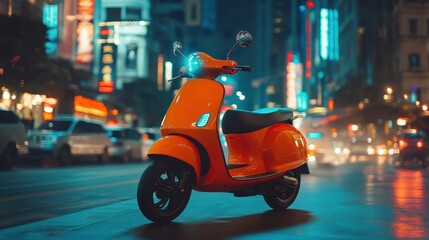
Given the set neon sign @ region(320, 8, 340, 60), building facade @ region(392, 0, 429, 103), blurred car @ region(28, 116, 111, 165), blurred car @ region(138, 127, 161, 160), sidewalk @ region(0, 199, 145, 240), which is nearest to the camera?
sidewalk @ region(0, 199, 145, 240)

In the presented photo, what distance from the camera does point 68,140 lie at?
74.3ft

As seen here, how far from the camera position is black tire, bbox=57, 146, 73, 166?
22.3m

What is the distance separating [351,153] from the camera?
3794 cm

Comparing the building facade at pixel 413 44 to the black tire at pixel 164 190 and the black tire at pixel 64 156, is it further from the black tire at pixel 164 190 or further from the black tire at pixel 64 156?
the black tire at pixel 164 190

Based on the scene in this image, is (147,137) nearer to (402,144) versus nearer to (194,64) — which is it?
(402,144)

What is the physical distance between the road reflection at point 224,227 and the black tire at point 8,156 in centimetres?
1284

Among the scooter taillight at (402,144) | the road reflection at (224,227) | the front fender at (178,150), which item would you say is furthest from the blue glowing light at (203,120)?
the scooter taillight at (402,144)

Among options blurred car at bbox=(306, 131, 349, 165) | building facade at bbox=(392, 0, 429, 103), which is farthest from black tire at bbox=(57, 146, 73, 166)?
building facade at bbox=(392, 0, 429, 103)

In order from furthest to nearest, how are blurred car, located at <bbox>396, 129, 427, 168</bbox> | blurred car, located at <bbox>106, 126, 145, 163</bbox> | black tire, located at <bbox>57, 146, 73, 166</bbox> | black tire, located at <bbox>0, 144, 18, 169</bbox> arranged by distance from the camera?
blurred car, located at <bbox>106, 126, 145, 163</bbox>, blurred car, located at <bbox>396, 129, 427, 168</bbox>, black tire, located at <bbox>57, 146, 73, 166</bbox>, black tire, located at <bbox>0, 144, 18, 169</bbox>

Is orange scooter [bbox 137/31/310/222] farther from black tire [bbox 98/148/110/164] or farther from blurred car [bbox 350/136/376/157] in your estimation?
blurred car [bbox 350/136/376/157]

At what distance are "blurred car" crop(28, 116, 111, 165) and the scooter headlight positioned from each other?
50.6 ft

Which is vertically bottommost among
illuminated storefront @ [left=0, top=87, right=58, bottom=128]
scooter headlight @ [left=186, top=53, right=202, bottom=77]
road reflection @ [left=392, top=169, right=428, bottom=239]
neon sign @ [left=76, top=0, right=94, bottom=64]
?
road reflection @ [left=392, top=169, right=428, bottom=239]

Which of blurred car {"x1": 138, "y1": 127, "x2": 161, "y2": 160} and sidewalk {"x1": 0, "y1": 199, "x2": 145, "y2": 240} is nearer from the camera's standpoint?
sidewalk {"x1": 0, "y1": 199, "x2": 145, "y2": 240}

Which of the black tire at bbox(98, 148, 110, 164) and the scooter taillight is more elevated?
the scooter taillight
